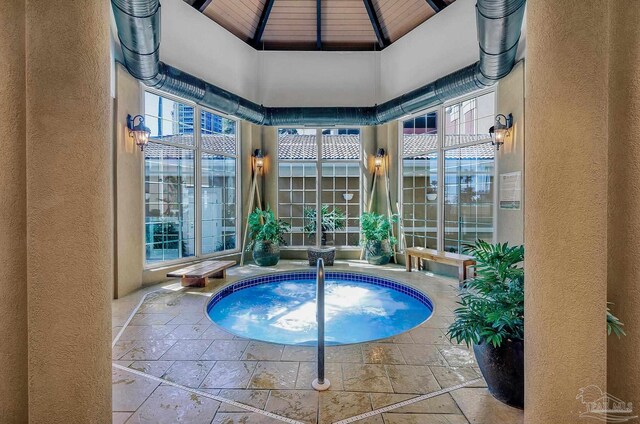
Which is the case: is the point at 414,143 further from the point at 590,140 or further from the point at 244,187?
the point at 590,140

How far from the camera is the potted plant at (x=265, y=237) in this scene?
256 inches

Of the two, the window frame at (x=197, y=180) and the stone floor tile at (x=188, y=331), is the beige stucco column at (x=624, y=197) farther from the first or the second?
the window frame at (x=197, y=180)

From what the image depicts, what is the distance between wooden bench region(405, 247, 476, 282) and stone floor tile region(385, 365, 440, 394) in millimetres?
2857

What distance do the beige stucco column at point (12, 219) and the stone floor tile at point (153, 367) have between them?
95 centimetres

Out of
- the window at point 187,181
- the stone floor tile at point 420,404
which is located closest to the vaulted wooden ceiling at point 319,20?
the window at point 187,181

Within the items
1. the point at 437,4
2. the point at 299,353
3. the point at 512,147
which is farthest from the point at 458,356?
the point at 437,4

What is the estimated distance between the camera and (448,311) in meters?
3.90

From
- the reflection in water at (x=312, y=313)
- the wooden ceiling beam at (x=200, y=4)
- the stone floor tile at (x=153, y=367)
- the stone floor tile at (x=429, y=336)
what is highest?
the wooden ceiling beam at (x=200, y=4)

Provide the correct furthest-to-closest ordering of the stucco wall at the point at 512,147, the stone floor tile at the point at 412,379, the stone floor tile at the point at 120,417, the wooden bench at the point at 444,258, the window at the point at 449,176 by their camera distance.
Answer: the window at the point at 449,176
the wooden bench at the point at 444,258
the stucco wall at the point at 512,147
the stone floor tile at the point at 412,379
the stone floor tile at the point at 120,417

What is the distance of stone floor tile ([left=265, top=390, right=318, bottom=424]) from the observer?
1.97m

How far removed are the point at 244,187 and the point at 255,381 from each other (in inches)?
202

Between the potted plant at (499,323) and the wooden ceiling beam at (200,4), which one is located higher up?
the wooden ceiling beam at (200,4)

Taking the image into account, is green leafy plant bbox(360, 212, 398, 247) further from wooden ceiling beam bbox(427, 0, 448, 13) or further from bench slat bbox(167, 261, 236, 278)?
wooden ceiling beam bbox(427, 0, 448, 13)

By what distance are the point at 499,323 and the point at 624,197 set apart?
3.14 feet
